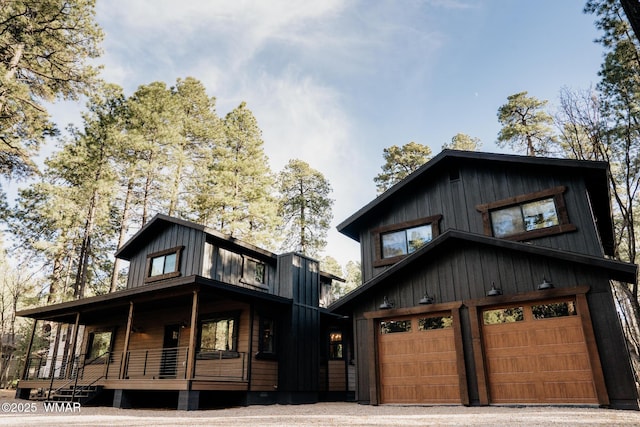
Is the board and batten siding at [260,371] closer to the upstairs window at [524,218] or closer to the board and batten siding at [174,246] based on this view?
the board and batten siding at [174,246]

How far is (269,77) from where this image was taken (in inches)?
826

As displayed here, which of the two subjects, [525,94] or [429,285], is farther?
[525,94]

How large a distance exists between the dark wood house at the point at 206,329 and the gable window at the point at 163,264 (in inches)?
1.6

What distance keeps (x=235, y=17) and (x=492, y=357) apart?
16154 millimetres

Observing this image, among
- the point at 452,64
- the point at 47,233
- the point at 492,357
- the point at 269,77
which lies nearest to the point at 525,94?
the point at 452,64

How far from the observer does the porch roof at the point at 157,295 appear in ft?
34.4

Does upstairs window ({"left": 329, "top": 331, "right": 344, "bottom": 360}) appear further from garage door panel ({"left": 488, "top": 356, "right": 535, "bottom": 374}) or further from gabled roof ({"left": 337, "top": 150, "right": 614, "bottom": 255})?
garage door panel ({"left": 488, "top": 356, "right": 535, "bottom": 374})

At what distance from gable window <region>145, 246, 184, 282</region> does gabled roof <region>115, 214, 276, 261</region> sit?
919 millimetres

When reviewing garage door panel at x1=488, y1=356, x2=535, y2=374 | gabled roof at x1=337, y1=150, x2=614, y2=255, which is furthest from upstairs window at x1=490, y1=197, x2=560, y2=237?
garage door panel at x1=488, y1=356, x2=535, y2=374

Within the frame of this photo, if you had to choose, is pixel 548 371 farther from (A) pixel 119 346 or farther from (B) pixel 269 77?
(B) pixel 269 77

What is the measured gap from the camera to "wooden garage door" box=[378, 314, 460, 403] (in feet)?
30.0

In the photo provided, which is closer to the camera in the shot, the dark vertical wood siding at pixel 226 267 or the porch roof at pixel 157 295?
the porch roof at pixel 157 295

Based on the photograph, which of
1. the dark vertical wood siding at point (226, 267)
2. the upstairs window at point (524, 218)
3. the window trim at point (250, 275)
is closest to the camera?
the upstairs window at point (524, 218)

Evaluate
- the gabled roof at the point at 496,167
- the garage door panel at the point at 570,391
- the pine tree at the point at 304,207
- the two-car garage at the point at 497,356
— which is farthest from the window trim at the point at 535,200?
the pine tree at the point at 304,207
